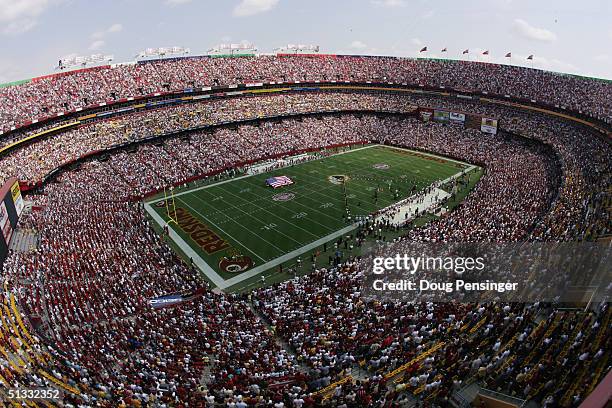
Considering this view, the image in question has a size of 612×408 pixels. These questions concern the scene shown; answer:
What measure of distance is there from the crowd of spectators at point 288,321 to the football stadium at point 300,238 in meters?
0.12

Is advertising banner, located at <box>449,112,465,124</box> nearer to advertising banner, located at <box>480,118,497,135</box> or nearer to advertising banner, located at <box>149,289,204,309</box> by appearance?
advertising banner, located at <box>480,118,497,135</box>

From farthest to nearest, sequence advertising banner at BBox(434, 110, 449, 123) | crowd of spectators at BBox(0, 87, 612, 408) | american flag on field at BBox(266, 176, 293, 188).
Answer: advertising banner at BBox(434, 110, 449, 123) → american flag on field at BBox(266, 176, 293, 188) → crowd of spectators at BBox(0, 87, 612, 408)

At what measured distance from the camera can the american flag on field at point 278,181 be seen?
42.9 metres

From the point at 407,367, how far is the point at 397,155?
42.7m

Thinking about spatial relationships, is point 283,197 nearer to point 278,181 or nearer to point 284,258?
point 278,181

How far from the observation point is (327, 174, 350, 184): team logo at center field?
4428cm

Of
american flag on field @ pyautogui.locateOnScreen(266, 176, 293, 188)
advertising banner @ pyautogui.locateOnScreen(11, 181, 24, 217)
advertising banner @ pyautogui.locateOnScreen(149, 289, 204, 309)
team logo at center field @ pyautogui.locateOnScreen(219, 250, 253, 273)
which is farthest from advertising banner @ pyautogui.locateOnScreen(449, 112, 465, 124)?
advertising banner @ pyautogui.locateOnScreen(11, 181, 24, 217)

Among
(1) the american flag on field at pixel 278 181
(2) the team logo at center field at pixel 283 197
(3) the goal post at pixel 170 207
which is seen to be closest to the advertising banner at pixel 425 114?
(1) the american flag on field at pixel 278 181

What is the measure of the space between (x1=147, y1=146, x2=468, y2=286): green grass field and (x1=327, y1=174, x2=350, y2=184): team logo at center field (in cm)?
22

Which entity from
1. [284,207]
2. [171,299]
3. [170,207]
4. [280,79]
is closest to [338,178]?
[284,207]

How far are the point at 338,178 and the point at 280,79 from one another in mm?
31026

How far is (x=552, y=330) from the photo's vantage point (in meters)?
14.1

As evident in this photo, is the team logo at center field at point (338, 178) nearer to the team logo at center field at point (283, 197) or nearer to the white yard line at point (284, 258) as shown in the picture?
the team logo at center field at point (283, 197)

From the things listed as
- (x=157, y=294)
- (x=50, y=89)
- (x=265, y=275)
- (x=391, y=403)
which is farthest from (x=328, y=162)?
(x=391, y=403)
